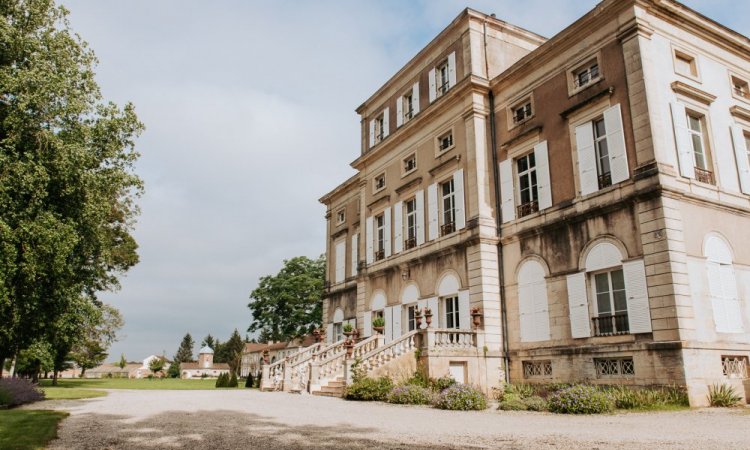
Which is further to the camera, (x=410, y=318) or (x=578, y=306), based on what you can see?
(x=410, y=318)

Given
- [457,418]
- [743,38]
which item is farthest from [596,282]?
[743,38]

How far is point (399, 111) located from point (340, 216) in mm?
9213

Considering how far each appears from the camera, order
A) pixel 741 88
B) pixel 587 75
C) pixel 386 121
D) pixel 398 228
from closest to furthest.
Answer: pixel 587 75, pixel 741 88, pixel 398 228, pixel 386 121

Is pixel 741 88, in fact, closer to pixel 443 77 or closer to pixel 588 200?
pixel 588 200

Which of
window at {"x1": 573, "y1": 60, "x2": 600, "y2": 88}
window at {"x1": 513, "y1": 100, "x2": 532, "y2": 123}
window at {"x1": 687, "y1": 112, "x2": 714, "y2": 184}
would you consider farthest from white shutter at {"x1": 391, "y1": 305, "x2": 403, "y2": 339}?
window at {"x1": 687, "y1": 112, "x2": 714, "y2": 184}

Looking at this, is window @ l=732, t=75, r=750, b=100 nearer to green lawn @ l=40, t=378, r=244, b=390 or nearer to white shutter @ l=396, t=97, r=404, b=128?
white shutter @ l=396, t=97, r=404, b=128

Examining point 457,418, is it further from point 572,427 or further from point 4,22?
point 4,22

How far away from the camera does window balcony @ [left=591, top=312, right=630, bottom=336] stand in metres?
15.7

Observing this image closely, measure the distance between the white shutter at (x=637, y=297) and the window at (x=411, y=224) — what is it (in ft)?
35.6

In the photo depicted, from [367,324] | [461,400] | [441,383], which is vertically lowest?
[461,400]

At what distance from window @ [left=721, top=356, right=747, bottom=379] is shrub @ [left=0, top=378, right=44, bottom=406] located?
20.1 meters

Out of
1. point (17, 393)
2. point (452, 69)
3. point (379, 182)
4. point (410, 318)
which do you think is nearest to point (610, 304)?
point (410, 318)

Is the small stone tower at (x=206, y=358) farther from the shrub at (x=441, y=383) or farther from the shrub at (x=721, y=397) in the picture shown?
the shrub at (x=721, y=397)

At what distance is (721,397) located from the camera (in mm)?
13852
